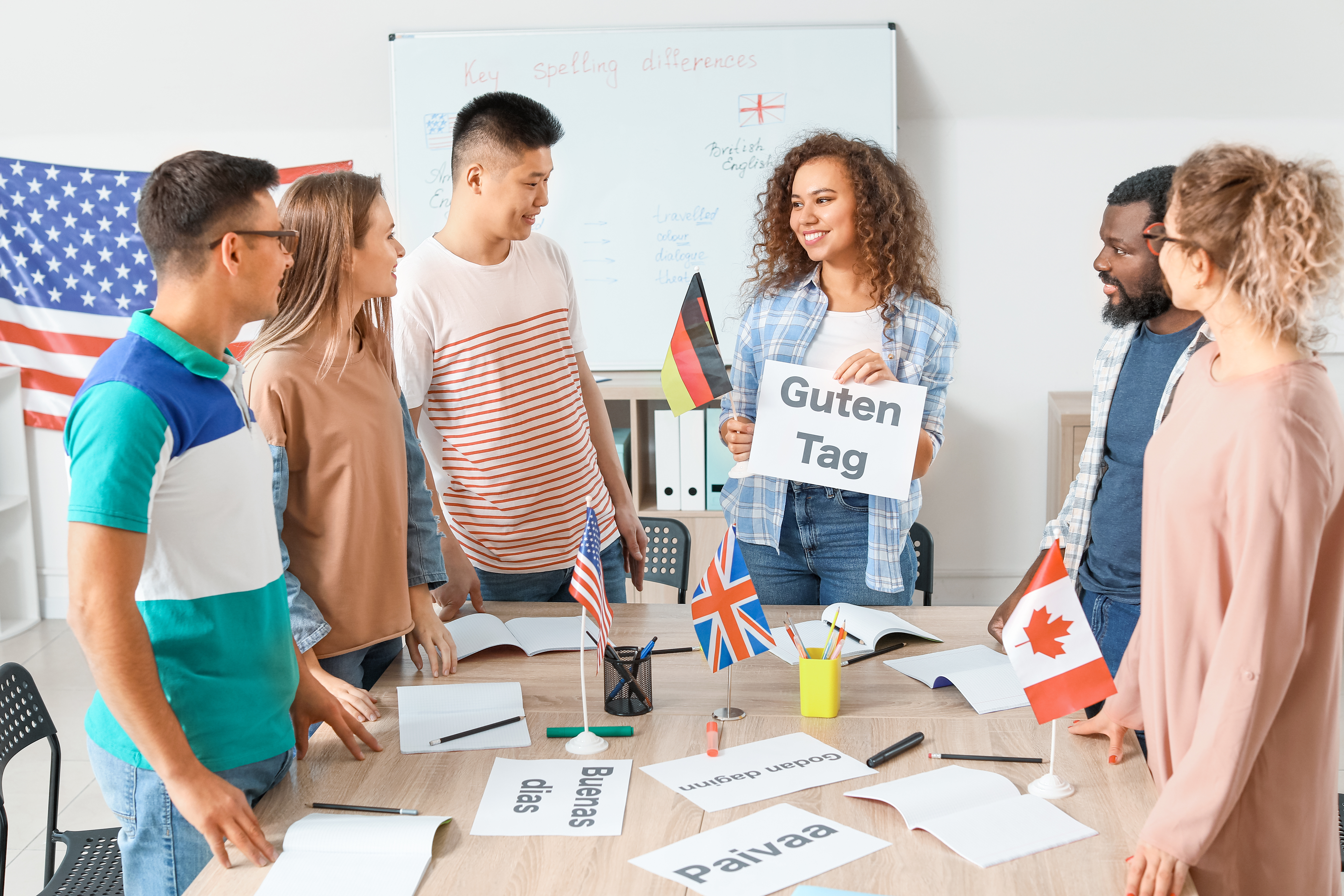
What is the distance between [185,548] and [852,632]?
1192 millimetres

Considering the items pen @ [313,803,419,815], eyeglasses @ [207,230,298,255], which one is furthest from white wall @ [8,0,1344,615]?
pen @ [313,803,419,815]

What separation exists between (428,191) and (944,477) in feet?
7.64

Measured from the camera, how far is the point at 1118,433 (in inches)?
80.2

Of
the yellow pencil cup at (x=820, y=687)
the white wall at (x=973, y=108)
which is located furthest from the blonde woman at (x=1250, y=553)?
the white wall at (x=973, y=108)

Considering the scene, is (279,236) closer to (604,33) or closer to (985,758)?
(985,758)

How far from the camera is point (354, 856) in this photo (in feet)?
4.49

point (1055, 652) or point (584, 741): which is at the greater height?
point (1055, 652)

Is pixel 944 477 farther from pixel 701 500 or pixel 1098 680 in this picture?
pixel 1098 680

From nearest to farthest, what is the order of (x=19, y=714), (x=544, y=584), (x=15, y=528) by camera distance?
1. (x=19, y=714)
2. (x=544, y=584)
3. (x=15, y=528)

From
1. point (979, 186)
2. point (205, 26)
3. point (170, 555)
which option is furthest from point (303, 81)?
point (170, 555)

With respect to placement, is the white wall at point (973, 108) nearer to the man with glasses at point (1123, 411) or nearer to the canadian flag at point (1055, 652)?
the man with glasses at point (1123, 411)

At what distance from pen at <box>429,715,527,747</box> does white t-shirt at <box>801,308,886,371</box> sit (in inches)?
37.3

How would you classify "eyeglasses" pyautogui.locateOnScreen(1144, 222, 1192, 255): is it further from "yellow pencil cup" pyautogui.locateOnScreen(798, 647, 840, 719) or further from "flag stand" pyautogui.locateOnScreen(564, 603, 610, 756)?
"flag stand" pyautogui.locateOnScreen(564, 603, 610, 756)

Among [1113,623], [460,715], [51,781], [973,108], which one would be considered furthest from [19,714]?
[973,108]
